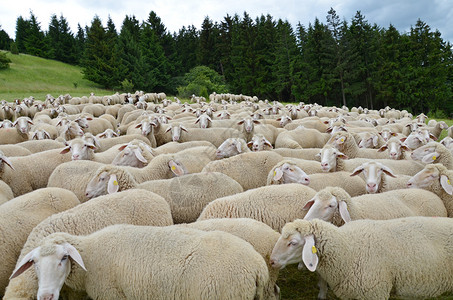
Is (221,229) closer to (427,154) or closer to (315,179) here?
(315,179)

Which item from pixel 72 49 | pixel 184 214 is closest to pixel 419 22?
pixel 184 214

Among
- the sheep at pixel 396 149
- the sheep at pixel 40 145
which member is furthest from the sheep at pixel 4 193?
the sheep at pixel 396 149

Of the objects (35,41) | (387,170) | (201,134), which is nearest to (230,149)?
(201,134)

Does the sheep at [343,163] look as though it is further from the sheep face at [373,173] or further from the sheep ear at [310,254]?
the sheep ear at [310,254]

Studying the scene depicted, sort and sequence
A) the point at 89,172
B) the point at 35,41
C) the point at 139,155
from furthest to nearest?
1. the point at 35,41
2. the point at 139,155
3. the point at 89,172

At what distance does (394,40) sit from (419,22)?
300cm

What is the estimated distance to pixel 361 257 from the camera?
11.1 feet

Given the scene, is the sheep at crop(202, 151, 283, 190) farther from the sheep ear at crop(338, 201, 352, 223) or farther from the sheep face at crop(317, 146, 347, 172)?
the sheep ear at crop(338, 201, 352, 223)

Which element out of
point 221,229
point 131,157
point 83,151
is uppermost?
point 83,151

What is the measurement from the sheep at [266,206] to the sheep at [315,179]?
2.48 ft

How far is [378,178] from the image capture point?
525 cm

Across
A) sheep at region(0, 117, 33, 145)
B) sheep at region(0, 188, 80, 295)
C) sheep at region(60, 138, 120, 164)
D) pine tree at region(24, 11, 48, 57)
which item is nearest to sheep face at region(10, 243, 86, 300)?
sheep at region(0, 188, 80, 295)

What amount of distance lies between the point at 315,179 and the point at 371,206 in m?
1.13

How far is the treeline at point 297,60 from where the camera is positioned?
35.8 metres
